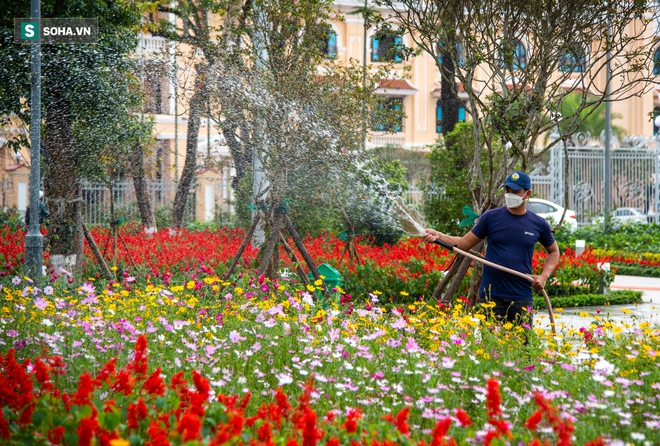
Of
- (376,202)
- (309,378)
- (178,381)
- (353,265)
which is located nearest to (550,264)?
(309,378)

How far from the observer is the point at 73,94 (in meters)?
10.7

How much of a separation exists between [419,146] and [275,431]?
34656 mm

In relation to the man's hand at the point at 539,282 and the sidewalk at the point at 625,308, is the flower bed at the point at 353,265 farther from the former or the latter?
the man's hand at the point at 539,282

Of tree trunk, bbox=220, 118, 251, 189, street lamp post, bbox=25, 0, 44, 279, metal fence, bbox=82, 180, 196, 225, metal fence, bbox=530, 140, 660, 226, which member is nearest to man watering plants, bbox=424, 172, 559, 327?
street lamp post, bbox=25, 0, 44, 279

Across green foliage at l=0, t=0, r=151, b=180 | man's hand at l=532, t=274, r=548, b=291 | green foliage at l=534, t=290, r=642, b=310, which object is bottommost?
green foliage at l=534, t=290, r=642, b=310

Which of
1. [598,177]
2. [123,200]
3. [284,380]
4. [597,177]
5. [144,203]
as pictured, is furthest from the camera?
[598,177]

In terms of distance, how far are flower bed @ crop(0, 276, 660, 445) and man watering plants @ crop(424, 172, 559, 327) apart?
8.0 inches

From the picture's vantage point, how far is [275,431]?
2.91 m

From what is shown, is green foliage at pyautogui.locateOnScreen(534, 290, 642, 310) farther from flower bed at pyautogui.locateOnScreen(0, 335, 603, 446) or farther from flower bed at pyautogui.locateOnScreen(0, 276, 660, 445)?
flower bed at pyautogui.locateOnScreen(0, 335, 603, 446)

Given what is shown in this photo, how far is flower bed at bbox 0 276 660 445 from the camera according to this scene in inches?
108

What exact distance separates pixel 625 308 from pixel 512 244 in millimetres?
3607

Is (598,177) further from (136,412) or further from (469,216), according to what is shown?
(136,412)

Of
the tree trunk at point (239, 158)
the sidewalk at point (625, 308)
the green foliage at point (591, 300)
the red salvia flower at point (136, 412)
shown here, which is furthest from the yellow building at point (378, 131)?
the red salvia flower at point (136, 412)

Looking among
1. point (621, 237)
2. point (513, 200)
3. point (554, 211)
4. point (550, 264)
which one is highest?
point (513, 200)
